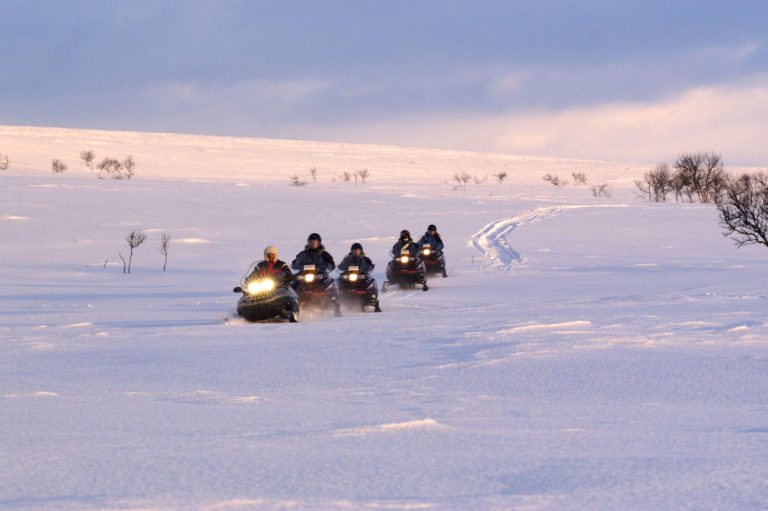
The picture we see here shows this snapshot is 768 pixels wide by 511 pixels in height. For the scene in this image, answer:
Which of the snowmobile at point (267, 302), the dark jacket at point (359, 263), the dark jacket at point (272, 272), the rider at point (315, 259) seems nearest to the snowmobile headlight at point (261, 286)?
the snowmobile at point (267, 302)

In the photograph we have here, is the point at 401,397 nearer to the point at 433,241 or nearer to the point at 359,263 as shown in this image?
the point at 359,263

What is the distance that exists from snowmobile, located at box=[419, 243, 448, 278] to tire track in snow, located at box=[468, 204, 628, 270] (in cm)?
339

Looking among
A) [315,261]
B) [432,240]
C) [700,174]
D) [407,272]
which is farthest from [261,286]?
[700,174]

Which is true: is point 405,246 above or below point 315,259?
above

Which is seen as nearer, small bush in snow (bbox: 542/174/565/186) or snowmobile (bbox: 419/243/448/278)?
snowmobile (bbox: 419/243/448/278)

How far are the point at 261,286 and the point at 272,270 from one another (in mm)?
436

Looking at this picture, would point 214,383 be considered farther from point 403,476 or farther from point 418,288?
point 418,288

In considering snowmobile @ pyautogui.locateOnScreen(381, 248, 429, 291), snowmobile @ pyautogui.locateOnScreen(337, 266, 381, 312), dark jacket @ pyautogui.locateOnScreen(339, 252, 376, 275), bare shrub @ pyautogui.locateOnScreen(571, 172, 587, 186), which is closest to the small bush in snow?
bare shrub @ pyautogui.locateOnScreen(571, 172, 587, 186)

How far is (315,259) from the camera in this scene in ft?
44.7

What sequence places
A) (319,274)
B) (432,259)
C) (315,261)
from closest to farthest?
1. (319,274)
2. (315,261)
3. (432,259)

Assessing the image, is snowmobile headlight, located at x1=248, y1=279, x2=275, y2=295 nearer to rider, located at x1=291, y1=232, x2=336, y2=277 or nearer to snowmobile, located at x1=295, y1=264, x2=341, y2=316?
snowmobile, located at x1=295, y1=264, x2=341, y2=316

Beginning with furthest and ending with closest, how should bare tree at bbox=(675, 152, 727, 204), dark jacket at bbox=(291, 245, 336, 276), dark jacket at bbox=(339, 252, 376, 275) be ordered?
bare tree at bbox=(675, 152, 727, 204), dark jacket at bbox=(339, 252, 376, 275), dark jacket at bbox=(291, 245, 336, 276)

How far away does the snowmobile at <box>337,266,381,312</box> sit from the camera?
14102 millimetres

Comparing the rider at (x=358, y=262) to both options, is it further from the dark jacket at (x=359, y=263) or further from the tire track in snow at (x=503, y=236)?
the tire track in snow at (x=503, y=236)
